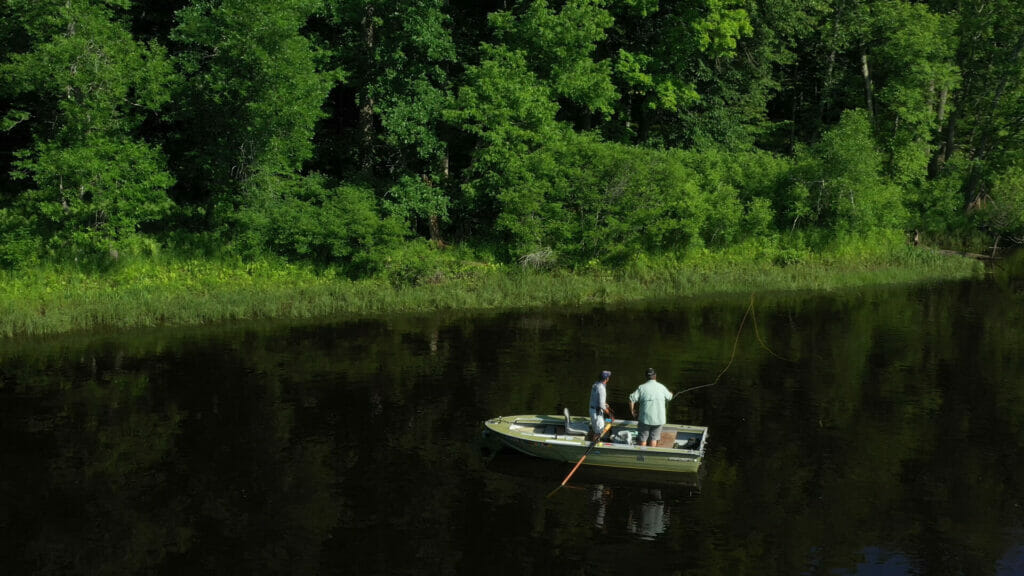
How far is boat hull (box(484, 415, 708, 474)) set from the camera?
17.0 m

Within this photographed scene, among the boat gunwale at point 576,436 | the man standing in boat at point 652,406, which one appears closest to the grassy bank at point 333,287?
the boat gunwale at point 576,436

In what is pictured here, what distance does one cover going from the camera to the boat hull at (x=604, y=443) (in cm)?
1700

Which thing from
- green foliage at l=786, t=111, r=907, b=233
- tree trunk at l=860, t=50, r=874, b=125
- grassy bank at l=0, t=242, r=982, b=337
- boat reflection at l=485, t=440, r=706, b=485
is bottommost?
boat reflection at l=485, t=440, r=706, b=485

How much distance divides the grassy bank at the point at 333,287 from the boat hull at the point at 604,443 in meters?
14.2

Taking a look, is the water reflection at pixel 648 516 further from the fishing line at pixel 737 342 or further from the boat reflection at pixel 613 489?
the fishing line at pixel 737 342

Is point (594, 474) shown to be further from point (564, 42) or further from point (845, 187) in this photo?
point (845, 187)

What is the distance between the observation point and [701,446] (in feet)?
56.4

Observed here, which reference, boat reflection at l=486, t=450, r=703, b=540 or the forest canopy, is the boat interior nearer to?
boat reflection at l=486, t=450, r=703, b=540

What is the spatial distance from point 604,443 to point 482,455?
2700 millimetres

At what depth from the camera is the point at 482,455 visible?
18422 millimetres

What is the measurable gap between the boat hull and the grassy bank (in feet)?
46.6

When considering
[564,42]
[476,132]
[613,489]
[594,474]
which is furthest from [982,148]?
[613,489]

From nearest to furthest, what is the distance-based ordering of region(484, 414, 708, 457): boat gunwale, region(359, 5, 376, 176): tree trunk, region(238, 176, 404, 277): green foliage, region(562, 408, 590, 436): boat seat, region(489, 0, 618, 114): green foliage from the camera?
region(484, 414, 708, 457): boat gunwale → region(562, 408, 590, 436): boat seat → region(238, 176, 404, 277): green foliage → region(359, 5, 376, 176): tree trunk → region(489, 0, 618, 114): green foliage

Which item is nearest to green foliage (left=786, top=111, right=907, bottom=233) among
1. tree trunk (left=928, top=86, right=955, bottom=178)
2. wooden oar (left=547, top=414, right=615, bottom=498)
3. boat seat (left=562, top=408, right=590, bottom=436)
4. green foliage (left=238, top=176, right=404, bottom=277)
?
tree trunk (left=928, top=86, right=955, bottom=178)
